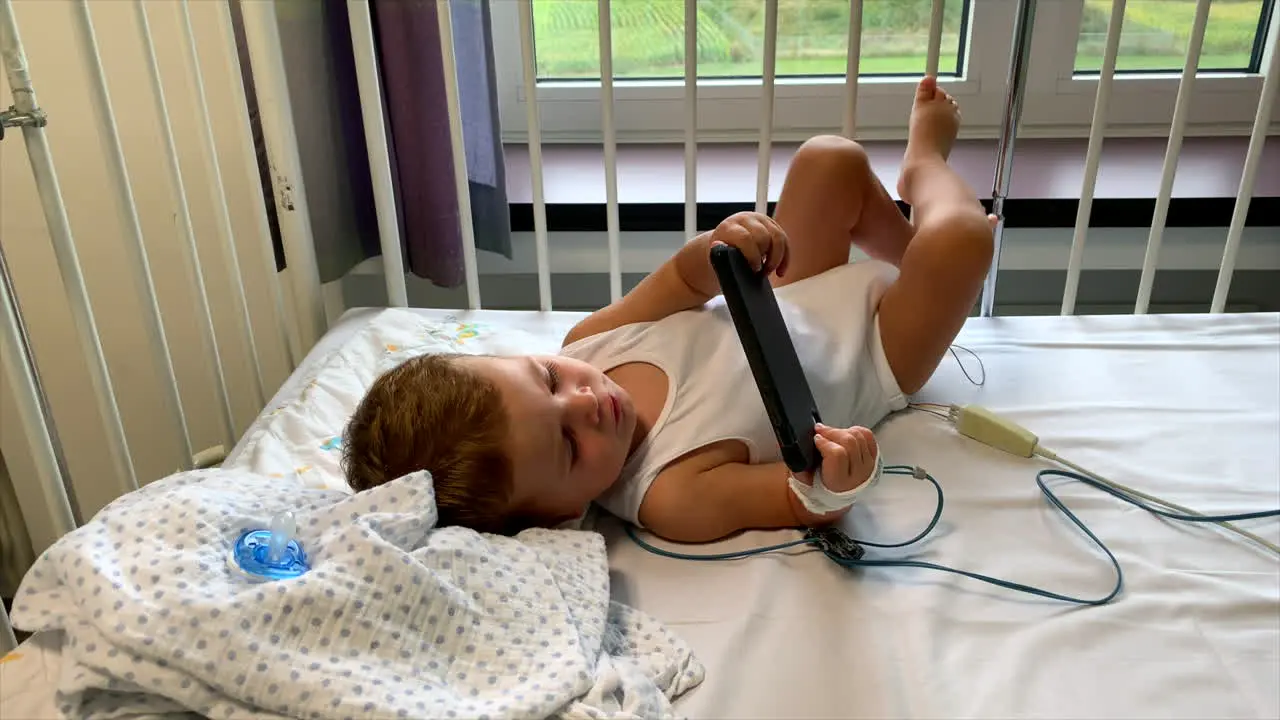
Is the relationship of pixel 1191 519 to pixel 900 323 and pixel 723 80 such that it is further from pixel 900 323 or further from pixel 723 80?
pixel 723 80

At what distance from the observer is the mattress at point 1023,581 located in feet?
2.42

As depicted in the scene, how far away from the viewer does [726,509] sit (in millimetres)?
910

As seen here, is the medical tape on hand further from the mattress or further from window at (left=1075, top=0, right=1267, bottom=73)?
window at (left=1075, top=0, right=1267, bottom=73)

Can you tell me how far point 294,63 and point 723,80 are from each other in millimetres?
A: 769

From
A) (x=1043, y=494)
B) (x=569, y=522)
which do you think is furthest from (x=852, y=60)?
(x=569, y=522)

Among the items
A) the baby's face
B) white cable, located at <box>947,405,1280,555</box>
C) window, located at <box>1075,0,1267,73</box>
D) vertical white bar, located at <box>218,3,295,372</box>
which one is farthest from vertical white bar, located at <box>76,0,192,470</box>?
window, located at <box>1075,0,1267,73</box>

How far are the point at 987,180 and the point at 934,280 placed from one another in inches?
26.6

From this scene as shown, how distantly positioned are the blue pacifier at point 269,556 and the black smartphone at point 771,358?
1.25ft

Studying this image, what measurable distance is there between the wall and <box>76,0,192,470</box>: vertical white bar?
25cm

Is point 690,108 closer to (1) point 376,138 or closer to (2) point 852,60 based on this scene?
(2) point 852,60

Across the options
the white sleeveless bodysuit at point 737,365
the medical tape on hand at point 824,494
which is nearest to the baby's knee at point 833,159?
the white sleeveless bodysuit at point 737,365

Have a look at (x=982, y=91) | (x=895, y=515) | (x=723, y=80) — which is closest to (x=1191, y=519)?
(x=895, y=515)

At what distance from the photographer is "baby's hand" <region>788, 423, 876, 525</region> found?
0.82 metres

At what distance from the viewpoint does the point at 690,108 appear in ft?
3.99
